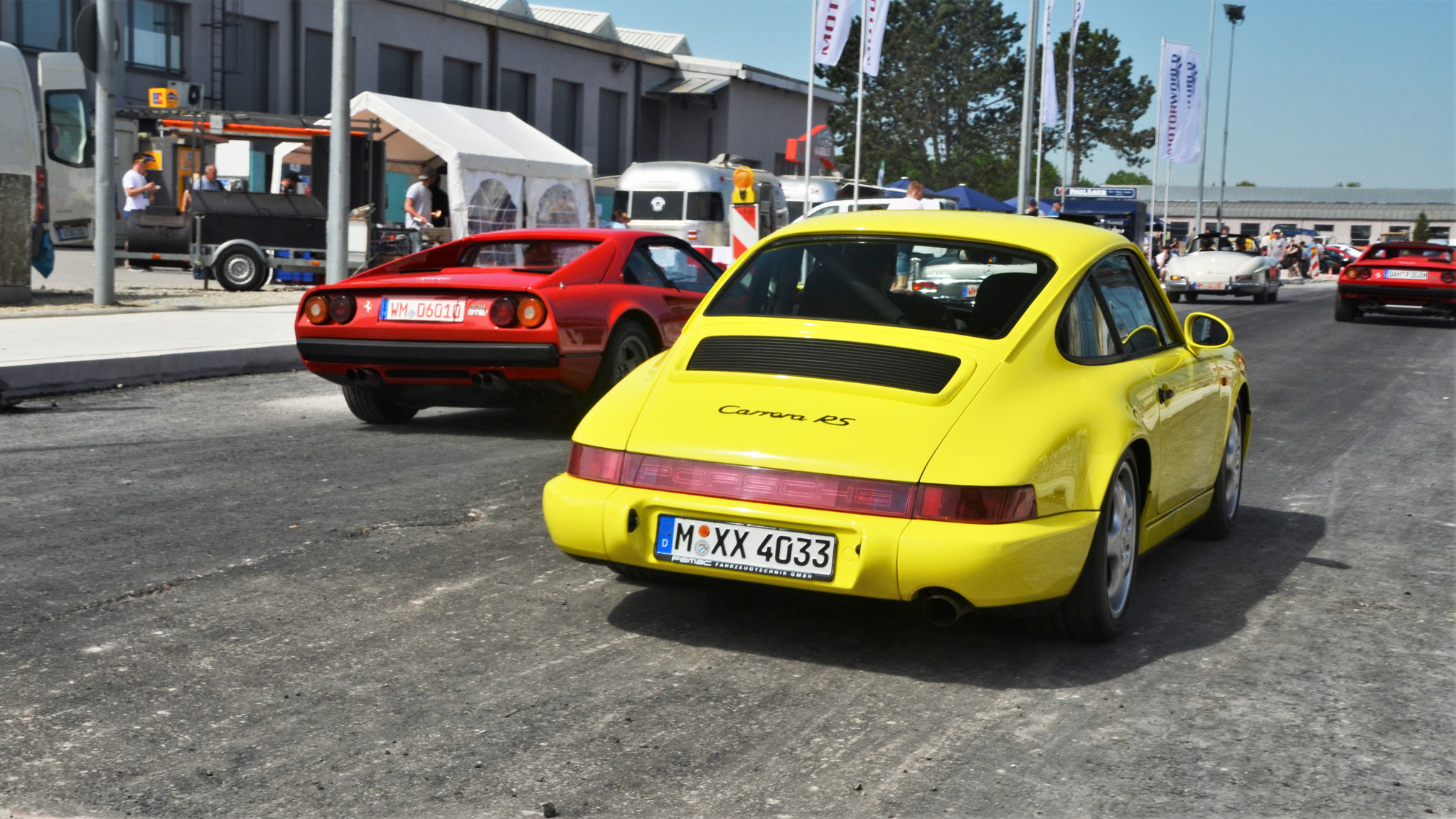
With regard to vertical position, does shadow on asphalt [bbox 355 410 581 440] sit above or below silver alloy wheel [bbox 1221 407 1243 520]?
below

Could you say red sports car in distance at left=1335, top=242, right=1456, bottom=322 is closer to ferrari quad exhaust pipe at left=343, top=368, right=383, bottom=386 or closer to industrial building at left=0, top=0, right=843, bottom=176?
industrial building at left=0, top=0, right=843, bottom=176

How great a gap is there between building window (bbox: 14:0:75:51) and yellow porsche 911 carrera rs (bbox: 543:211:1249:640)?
1161 inches

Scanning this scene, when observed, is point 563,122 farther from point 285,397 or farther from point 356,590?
point 356,590

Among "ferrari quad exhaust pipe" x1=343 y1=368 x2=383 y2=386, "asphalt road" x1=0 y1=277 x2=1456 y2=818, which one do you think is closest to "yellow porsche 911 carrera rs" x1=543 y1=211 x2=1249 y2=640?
"asphalt road" x1=0 y1=277 x2=1456 y2=818

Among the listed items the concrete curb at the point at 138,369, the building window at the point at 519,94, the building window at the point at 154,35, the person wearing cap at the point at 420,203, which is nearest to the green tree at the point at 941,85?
the building window at the point at 519,94

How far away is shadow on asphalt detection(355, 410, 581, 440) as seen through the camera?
8.84m

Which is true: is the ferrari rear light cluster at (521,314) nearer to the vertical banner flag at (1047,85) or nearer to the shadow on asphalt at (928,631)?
the shadow on asphalt at (928,631)

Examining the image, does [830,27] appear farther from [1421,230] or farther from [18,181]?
[1421,230]

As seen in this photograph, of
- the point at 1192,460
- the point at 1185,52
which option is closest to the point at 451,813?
the point at 1192,460

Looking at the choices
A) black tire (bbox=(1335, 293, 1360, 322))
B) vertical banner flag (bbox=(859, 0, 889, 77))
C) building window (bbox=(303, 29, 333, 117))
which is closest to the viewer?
black tire (bbox=(1335, 293, 1360, 322))

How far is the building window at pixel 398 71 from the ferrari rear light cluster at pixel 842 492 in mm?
35498

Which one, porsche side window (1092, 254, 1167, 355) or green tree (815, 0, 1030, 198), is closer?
porsche side window (1092, 254, 1167, 355)

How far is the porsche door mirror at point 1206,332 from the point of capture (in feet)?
19.7

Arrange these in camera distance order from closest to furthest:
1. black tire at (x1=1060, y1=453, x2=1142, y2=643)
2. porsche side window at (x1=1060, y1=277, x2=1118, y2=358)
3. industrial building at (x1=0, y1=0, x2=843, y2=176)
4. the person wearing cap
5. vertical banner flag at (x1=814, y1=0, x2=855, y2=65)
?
black tire at (x1=1060, y1=453, x2=1142, y2=643)
porsche side window at (x1=1060, y1=277, x2=1118, y2=358)
the person wearing cap
industrial building at (x1=0, y1=0, x2=843, y2=176)
vertical banner flag at (x1=814, y1=0, x2=855, y2=65)
